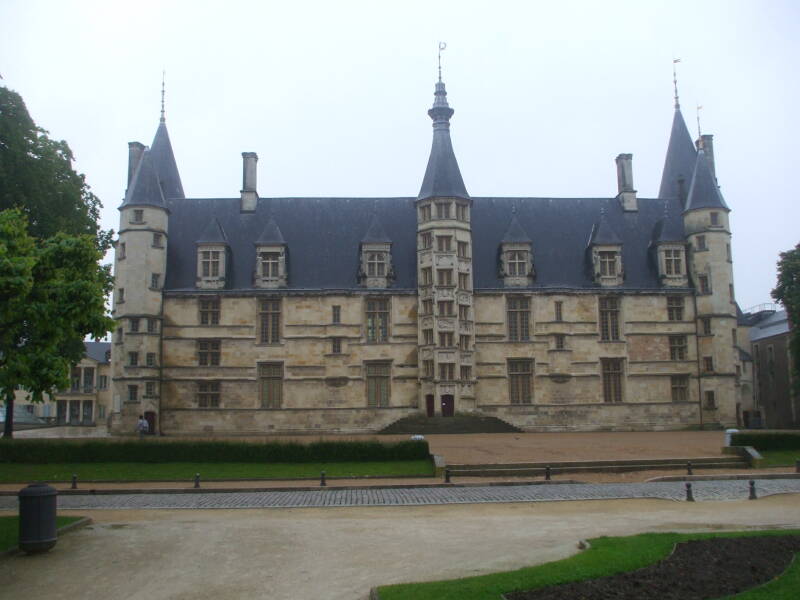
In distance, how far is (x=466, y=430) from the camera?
43.6 meters

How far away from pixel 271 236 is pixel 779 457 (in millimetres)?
30236

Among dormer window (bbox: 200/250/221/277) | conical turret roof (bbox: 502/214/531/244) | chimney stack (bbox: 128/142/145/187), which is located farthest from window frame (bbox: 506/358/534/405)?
chimney stack (bbox: 128/142/145/187)

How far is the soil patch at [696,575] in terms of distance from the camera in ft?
→ 32.4

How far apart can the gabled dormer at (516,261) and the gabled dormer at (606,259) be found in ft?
12.9

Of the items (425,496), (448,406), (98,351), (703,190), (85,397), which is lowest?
(425,496)

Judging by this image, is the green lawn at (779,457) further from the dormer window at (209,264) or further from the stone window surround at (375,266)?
the dormer window at (209,264)

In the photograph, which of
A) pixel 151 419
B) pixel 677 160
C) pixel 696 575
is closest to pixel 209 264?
pixel 151 419

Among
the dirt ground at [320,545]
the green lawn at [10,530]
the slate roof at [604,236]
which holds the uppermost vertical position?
the slate roof at [604,236]

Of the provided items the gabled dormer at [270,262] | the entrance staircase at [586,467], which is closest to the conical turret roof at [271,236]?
the gabled dormer at [270,262]

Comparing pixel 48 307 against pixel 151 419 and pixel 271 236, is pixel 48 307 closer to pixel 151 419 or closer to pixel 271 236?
pixel 151 419

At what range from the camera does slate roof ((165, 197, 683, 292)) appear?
157 feet

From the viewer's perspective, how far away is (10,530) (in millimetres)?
15523

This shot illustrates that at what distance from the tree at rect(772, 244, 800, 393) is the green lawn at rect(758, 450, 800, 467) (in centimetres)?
1983

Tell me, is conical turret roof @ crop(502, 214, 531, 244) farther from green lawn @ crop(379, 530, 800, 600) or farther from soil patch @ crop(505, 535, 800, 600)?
soil patch @ crop(505, 535, 800, 600)
